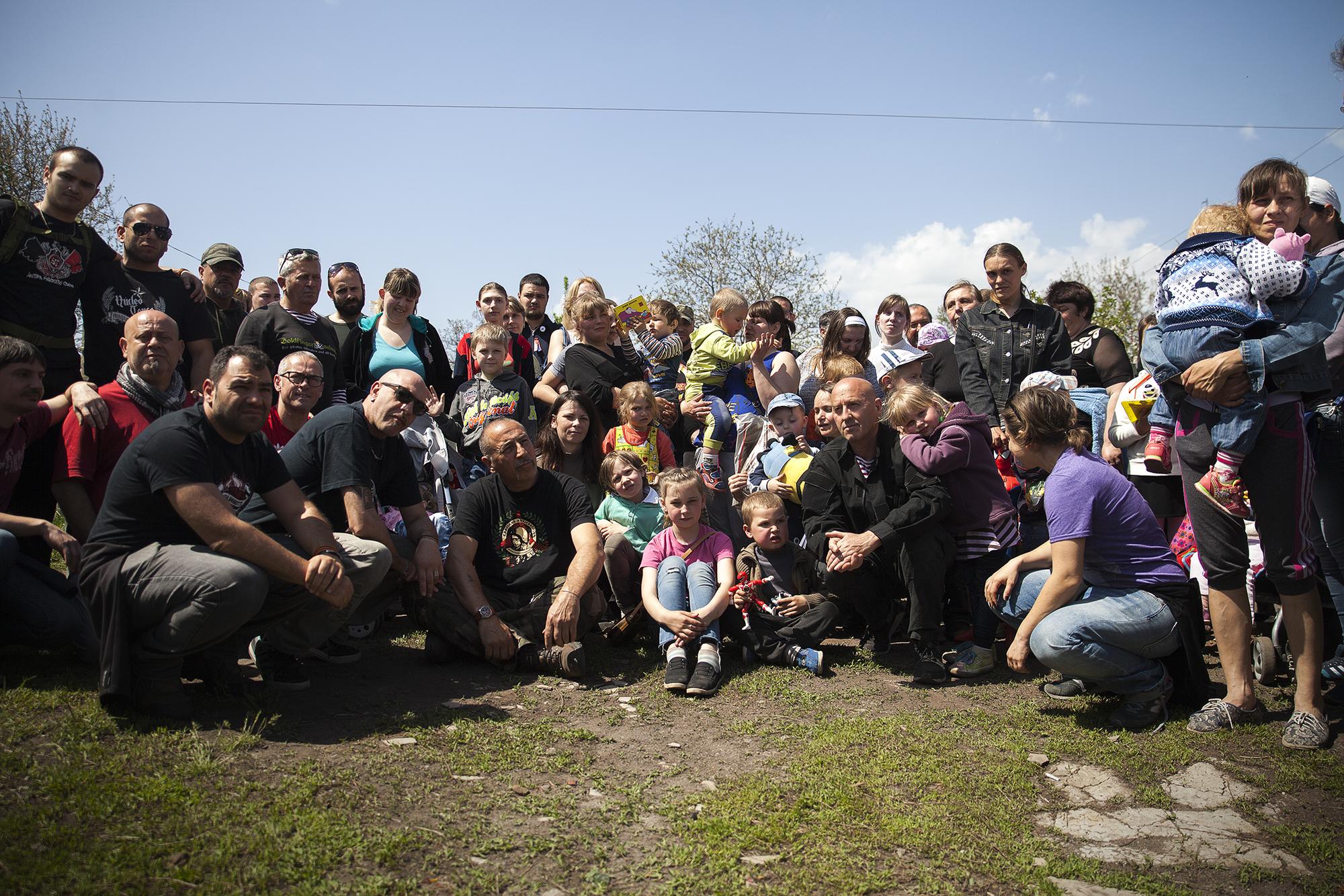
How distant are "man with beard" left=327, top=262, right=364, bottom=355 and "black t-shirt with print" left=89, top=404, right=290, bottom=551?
9.72 feet

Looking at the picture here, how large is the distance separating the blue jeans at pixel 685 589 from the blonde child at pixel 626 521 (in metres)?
0.51

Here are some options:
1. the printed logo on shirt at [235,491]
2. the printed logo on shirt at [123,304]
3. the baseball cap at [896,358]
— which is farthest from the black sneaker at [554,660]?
the baseball cap at [896,358]

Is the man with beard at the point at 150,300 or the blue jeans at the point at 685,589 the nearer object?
the blue jeans at the point at 685,589

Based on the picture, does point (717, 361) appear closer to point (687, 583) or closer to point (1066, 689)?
point (687, 583)

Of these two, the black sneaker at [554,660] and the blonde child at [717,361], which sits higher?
the blonde child at [717,361]

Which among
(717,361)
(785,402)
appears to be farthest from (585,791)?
(717,361)

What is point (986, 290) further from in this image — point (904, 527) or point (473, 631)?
point (473, 631)

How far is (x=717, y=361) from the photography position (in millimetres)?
7527

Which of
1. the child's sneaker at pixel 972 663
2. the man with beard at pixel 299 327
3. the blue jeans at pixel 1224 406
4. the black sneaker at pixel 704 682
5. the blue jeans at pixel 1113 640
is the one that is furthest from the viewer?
the man with beard at pixel 299 327

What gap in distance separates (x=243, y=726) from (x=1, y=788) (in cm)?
89

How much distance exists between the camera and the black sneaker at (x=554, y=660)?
4.99 meters

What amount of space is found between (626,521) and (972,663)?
2.46 meters

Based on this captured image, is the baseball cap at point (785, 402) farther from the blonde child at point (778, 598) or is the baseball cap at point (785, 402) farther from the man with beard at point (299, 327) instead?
the man with beard at point (299, 327)

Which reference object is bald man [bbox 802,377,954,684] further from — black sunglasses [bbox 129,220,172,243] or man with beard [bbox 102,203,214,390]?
black sunglasses [bbox 129,220,172,243]
